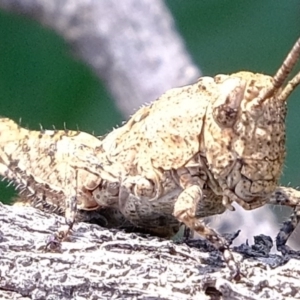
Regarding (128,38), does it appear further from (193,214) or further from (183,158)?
(193,214)

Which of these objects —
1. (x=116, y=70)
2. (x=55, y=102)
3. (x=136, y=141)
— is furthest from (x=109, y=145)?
(x=55, y=102)

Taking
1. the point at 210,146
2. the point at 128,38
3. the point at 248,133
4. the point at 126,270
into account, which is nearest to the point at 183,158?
the point at 210,146

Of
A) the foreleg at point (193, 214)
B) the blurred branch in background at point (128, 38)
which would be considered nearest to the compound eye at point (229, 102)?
the foreleg at point (193, 214)

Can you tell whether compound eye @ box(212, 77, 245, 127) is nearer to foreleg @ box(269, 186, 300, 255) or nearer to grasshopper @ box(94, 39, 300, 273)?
grasshopper @ box(94, 39, 300, 273)

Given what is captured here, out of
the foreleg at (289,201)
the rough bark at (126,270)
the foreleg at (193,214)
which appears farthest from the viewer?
the foreleg at (289,201)

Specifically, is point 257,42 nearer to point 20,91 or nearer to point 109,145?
point 20,91

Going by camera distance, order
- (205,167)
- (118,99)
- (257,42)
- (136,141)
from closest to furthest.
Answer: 1. (205,167)
2. (136,141)
3. (118,99)
4. (257,42)

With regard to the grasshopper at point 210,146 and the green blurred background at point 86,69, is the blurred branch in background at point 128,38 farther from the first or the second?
the grasshopper at point 210,146

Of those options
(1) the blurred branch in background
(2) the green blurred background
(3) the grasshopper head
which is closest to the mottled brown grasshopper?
(3) the grasshopper head
